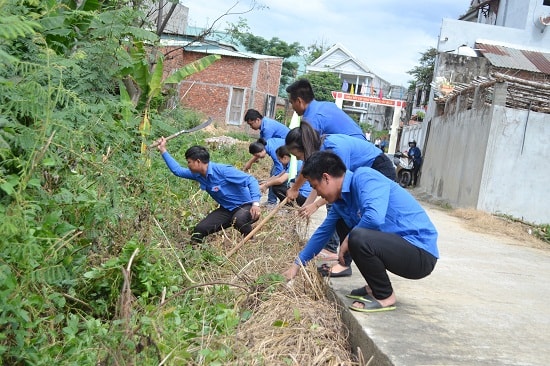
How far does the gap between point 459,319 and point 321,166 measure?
1.27 metres

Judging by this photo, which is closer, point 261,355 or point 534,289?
point 261,355

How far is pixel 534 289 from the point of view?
17.9 ft

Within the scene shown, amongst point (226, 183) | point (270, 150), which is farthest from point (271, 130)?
point (226, 183)

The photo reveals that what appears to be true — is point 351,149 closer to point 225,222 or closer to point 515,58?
point 225,222

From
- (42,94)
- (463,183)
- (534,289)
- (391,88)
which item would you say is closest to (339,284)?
(534,289)

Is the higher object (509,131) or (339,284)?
(509,131)

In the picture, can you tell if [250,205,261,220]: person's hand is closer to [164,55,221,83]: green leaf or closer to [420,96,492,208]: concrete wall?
[164,55,221,83]: green leaf

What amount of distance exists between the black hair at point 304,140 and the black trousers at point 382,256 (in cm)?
155

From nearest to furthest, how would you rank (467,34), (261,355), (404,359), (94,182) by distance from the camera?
(404,359)
(261,355)
(94,182)
(467,34)

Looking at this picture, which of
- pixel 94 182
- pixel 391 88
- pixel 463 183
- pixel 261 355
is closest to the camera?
pixel 261 355

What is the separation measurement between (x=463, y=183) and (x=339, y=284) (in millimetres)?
9800

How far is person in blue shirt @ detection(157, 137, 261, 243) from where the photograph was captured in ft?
21.4

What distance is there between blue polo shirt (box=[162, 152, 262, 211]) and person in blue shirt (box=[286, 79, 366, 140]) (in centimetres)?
97

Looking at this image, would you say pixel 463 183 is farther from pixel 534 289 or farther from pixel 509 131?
pixel 534 289
